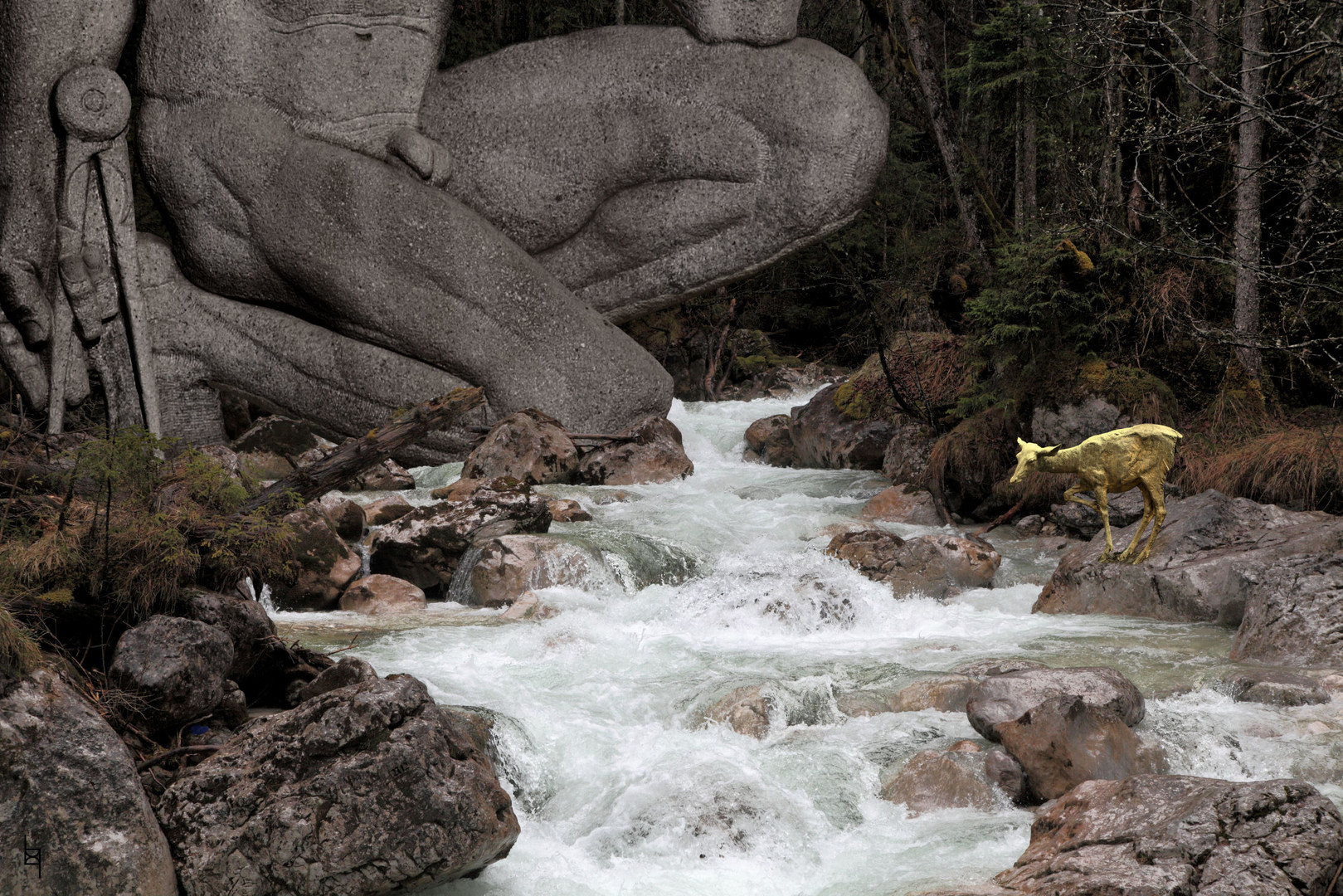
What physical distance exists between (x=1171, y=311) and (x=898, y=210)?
32.1 ft

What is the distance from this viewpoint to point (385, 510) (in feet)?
28.7

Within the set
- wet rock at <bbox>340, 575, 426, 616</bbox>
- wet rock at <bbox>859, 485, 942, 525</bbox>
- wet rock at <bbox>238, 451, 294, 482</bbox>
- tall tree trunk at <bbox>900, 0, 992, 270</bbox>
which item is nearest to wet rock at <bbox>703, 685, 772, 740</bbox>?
wet rock at <bbox>340, 575, 426, 616</bbox>

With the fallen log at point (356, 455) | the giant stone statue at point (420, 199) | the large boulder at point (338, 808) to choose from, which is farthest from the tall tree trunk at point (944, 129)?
the large boulder at point (338, 808)

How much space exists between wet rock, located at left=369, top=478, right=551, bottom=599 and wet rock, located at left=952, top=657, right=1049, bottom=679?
11.6 ft

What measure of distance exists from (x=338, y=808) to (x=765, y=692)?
7.43 ft

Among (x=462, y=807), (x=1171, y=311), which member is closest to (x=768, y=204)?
(x=1171, y=311)

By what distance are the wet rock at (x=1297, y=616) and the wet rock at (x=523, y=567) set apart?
12.6ft

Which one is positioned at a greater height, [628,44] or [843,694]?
[628,44]

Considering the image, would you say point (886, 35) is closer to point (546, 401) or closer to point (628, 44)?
point (628, 44)

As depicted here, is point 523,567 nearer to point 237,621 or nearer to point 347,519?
A: point 347,519

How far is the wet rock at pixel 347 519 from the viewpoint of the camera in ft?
26.8

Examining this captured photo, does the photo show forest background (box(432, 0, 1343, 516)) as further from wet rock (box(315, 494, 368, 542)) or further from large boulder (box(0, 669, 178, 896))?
large boulder (box(0, 669, 178, 896))

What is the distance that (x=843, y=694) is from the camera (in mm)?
5645

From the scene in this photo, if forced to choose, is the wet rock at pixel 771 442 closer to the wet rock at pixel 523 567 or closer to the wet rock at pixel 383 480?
the wet rock at pixel 383 480
